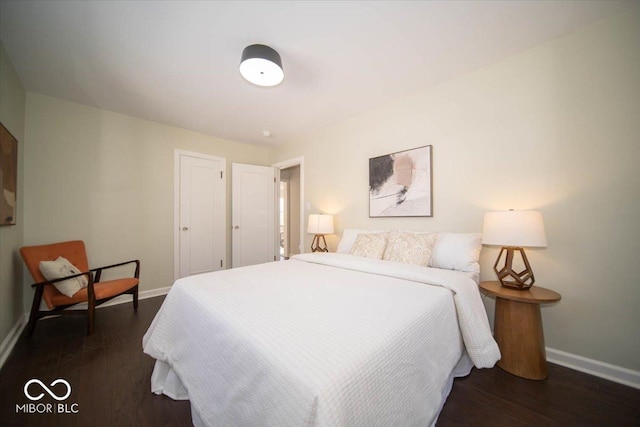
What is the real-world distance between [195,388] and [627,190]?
2.86 m

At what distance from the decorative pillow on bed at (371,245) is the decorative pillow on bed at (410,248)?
0.19 feet

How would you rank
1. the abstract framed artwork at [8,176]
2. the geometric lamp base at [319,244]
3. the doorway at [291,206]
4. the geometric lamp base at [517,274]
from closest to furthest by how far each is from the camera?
the geometric lamp base at [517,274] → the abstract framed artwork at [8,176] → the geometric lamp base at [319,244] → the doorway at [291,206]

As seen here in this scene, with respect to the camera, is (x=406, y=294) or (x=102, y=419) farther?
(x=406, y=294)

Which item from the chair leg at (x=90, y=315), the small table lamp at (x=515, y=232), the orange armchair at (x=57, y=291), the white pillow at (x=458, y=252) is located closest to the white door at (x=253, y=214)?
the orange armchair at (x=57, y=291)

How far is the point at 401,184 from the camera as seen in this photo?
8.63 ft

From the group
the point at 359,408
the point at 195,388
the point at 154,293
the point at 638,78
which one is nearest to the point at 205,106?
the point at 154,293

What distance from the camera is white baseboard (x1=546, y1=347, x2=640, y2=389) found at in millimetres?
1484

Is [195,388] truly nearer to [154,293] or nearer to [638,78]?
[154,293]

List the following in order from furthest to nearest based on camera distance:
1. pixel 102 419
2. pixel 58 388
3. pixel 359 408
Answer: pixel 58 388 → pixel 102 419 → pixel 359 408

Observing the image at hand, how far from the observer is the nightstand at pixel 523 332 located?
155 cm

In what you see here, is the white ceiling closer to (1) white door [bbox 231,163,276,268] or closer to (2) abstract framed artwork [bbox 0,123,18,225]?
(2) abstract framed artwork [bbox 0,123,18,225]

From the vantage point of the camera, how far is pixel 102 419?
4.00ft

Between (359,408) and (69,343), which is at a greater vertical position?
(359,408)

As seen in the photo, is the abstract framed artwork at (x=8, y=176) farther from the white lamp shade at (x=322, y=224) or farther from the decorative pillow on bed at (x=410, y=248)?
the decorative pillow on bed at (x=410, y=248)
